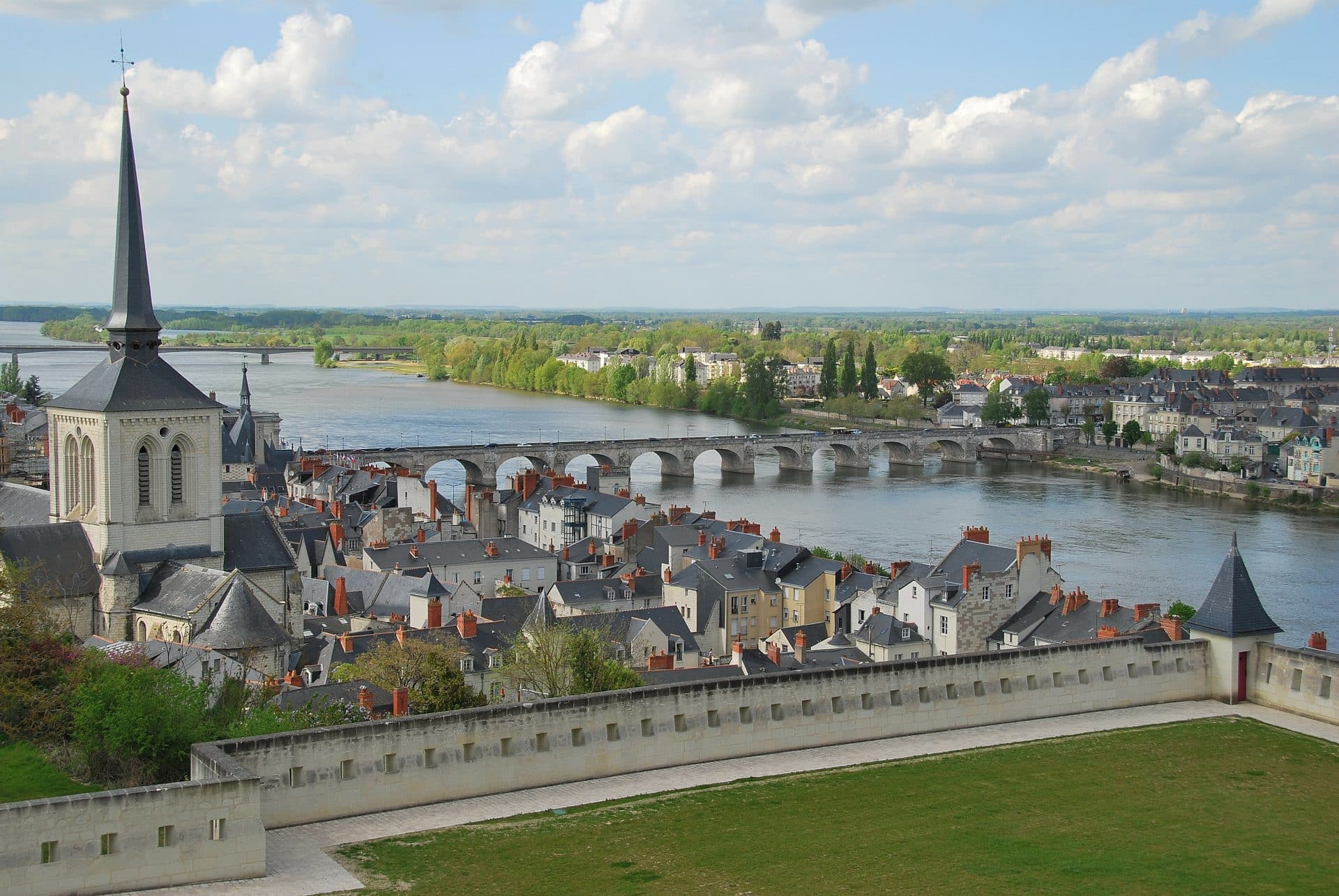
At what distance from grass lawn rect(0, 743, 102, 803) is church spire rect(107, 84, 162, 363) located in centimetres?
1187

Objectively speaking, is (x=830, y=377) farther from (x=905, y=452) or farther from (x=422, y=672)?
(x=422, y=672)

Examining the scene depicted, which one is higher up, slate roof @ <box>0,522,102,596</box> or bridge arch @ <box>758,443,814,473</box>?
slate roof @ <box>0,522,102,596</box>

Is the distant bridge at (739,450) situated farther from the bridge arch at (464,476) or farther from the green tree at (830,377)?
the green tree at (830,377)

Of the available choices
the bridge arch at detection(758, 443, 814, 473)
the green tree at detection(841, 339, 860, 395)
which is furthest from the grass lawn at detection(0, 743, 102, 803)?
the green tree at detection(841, 339, 860, 395)

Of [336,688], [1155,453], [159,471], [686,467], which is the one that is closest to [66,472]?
[159,471]

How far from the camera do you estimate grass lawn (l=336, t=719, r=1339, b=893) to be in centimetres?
1216

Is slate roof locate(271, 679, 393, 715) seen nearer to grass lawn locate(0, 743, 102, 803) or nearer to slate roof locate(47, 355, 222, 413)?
grass lawn locate(0, 743, 102, 803)

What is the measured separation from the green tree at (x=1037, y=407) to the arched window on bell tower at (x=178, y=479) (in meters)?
78.9

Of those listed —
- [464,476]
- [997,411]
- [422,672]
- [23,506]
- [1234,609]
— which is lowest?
[464,476]

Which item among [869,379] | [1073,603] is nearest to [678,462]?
[869,379]

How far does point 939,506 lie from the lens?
63.9 m

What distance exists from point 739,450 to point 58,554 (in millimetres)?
58003

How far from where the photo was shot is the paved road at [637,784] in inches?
473

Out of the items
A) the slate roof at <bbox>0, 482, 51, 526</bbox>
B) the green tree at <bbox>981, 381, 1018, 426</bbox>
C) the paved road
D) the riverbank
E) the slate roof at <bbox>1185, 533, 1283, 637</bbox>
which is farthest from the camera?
the green tree at <bbox>981, 381, 1018, 426</bbox>
